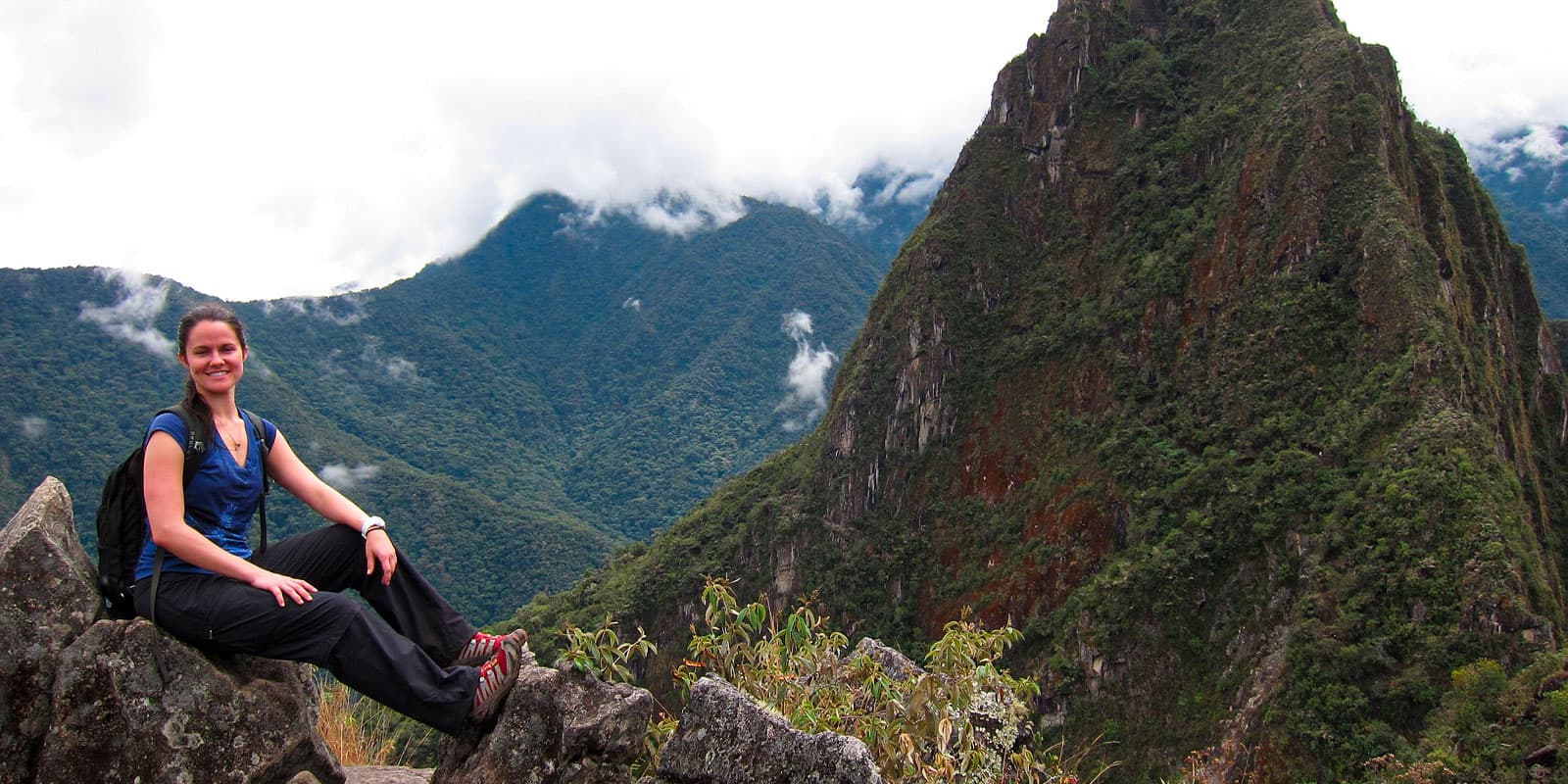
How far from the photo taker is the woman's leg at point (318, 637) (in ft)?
15.2

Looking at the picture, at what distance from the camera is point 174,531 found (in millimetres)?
4621

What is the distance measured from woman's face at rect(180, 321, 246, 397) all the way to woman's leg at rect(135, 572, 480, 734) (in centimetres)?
101

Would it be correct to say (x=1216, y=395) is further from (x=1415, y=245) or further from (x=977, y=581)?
(x=977, y=581)

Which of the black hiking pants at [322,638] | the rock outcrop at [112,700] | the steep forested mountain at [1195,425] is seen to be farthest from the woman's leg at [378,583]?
the steep forested mountain at [1195,425]

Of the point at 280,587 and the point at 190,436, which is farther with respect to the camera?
the point at 190,436

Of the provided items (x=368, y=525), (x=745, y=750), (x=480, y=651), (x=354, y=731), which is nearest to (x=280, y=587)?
(x=368, y=525)

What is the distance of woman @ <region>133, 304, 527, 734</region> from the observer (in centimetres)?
464

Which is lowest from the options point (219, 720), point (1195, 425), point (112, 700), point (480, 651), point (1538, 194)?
point (219, 720)

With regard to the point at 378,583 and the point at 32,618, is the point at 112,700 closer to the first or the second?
the point at 32,618

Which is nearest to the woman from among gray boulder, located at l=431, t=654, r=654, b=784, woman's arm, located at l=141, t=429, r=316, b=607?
woman's arm, located at l=141, t=429, r=316, b=607

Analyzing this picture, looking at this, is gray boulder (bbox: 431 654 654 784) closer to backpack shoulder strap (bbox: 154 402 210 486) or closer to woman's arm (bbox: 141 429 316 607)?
woman's arm (bbox: 141 429 316 607)

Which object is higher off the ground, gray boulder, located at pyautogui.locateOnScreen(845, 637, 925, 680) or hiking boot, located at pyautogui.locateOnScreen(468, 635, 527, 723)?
hiking boot, located at pyautogui.locateOnScreen(468, 635, 527, 723)

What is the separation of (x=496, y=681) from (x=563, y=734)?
0.47 metres

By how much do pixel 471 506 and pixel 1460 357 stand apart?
88858mm
